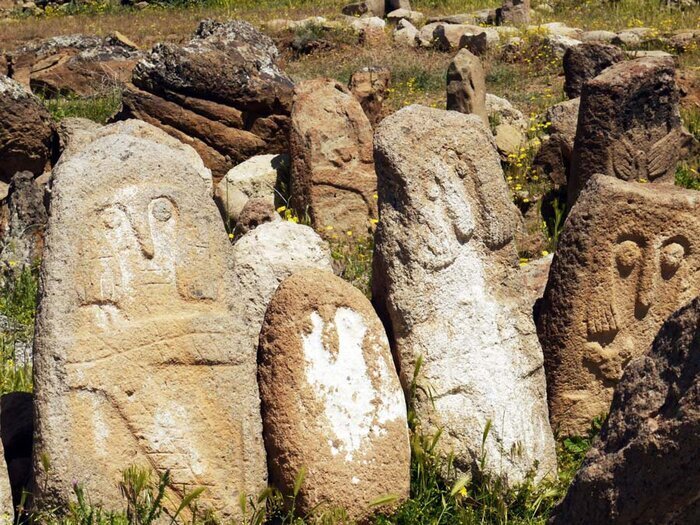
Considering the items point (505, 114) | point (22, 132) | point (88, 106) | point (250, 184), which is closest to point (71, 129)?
point (22, 132)

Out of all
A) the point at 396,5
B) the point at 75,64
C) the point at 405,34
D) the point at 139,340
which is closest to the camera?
the point at 139,340

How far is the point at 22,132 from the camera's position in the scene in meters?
10.5

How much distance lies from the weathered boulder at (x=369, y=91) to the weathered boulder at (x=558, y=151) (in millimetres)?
1567

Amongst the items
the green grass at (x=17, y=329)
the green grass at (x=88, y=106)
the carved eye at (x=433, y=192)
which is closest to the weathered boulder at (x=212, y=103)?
the green grass at (x=88, y=106)

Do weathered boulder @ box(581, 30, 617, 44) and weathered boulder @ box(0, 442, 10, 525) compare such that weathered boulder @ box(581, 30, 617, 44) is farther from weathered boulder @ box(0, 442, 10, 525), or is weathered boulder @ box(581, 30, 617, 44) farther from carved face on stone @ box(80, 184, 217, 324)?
weathered boulder @ box(0, 442, 10, 525)

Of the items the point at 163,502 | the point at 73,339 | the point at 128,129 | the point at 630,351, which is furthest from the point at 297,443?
the point at 128,129

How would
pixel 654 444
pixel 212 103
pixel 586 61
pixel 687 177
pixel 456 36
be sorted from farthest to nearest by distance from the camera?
1. pixel 456 36
2. pixel 586 61
3. pixel 212 103
4. pixel 687 177
5. pixel 654 444

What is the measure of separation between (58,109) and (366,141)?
4329 millimetres

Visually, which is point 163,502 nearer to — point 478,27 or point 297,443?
point 297,443

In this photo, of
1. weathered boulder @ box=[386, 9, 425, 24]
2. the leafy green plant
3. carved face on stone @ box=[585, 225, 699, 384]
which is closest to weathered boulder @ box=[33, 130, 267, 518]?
carved face on stone @ box=[585, 225, 699, 384]

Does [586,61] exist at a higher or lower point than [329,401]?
lower

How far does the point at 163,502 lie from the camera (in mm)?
5125

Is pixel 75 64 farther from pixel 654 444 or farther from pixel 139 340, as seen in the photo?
pixel 654 444

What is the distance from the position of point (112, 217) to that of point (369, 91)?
19.5ft
